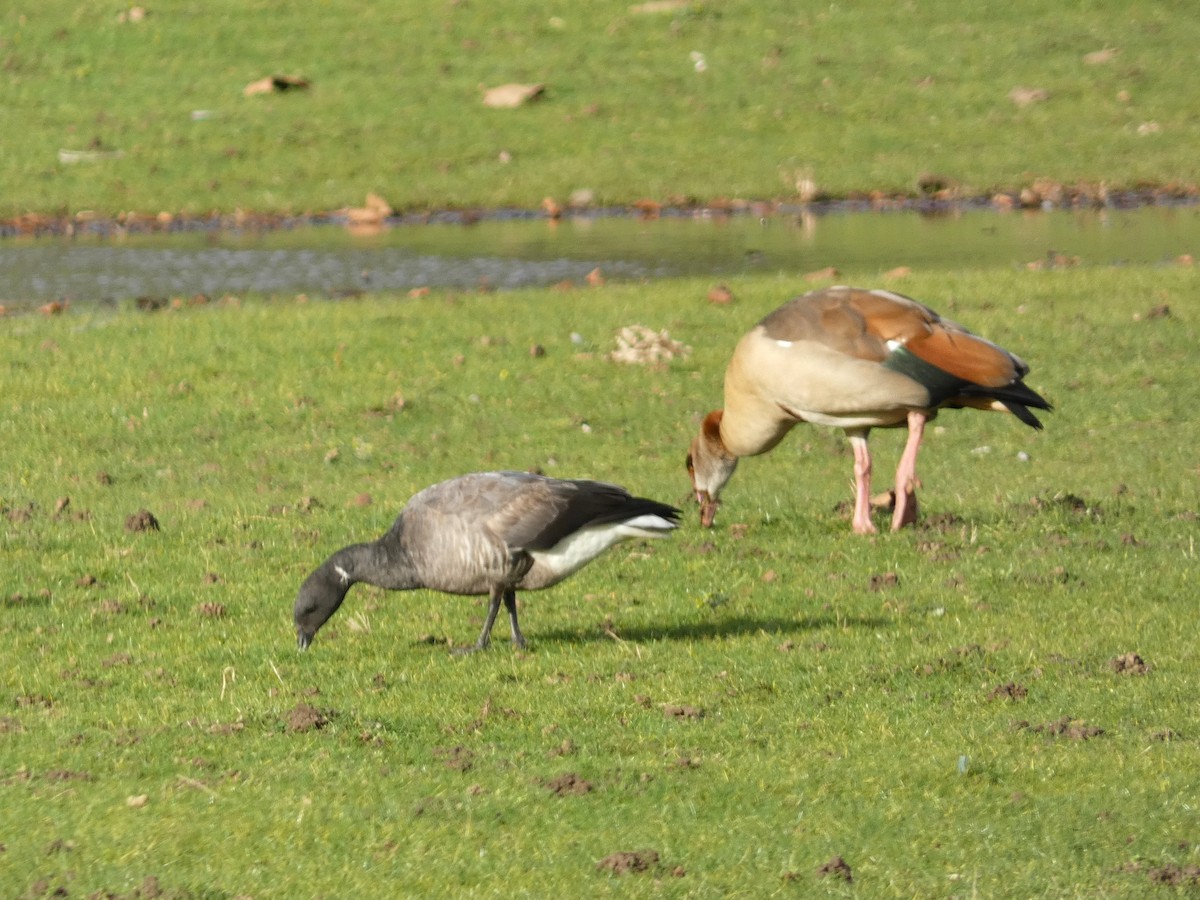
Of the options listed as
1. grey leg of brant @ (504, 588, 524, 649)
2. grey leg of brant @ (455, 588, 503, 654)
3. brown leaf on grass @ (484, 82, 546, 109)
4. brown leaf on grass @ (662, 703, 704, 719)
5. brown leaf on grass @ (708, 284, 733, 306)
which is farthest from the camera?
brown leaf on grass @ (484, 82, 546, 109)

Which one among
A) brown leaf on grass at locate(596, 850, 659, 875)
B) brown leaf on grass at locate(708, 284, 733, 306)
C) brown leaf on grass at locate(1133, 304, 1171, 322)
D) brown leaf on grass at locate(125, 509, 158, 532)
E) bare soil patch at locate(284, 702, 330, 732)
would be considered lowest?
brown leaf on grass at locate(708, 284, 733, 306)

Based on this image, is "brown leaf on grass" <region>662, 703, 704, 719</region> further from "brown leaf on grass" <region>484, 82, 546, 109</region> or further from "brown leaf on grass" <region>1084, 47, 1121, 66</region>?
"brown leaf on grass" <region>1084, 47, 1121, 66</region>

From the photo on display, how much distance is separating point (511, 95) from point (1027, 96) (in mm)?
10751

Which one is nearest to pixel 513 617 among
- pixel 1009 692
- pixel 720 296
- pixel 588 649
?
pixel 588 649

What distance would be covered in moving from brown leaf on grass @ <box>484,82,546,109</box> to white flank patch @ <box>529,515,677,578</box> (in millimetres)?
28338

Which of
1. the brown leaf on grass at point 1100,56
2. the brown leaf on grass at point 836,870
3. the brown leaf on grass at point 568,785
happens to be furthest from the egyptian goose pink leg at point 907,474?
the brown leaf on grass at point 1100,56

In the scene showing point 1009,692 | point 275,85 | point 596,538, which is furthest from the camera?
point 275,85

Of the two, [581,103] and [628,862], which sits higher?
[628,862]

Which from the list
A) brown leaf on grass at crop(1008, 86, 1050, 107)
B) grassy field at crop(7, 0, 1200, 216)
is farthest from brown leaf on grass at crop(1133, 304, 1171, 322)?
brown leaf on grass at crop(1008, 86, 1050, 107)

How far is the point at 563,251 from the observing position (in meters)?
27.8

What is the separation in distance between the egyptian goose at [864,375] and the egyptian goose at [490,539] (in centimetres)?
287

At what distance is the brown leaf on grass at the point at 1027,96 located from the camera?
3662cm

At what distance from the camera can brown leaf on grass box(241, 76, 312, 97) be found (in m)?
38.3

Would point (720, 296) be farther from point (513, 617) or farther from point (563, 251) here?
point (513, 617)
